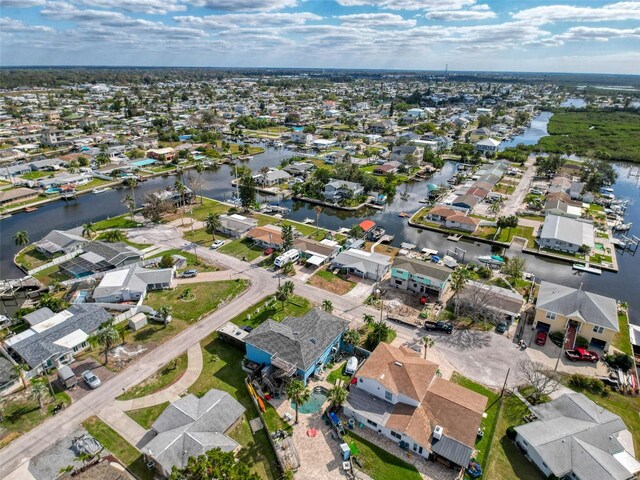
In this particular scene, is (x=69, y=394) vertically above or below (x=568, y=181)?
below

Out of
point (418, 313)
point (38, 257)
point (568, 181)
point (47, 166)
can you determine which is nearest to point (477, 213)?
point (568, 181)

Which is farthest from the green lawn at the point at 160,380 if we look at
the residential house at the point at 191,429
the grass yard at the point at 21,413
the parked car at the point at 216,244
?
the parked car at the point at 216,244

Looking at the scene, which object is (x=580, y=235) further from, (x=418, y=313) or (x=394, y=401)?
(x=394, y=401)

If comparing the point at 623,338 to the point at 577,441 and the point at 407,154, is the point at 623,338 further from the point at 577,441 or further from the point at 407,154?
the point at 407,154

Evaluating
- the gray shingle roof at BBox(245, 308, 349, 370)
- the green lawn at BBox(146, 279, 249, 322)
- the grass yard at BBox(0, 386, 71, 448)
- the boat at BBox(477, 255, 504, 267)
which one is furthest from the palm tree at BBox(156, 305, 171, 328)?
the boat at BBox(477, 255, 504, 267)

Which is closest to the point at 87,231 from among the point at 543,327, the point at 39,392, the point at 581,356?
the point at 39,392

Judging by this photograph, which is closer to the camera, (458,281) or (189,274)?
(458,281)
